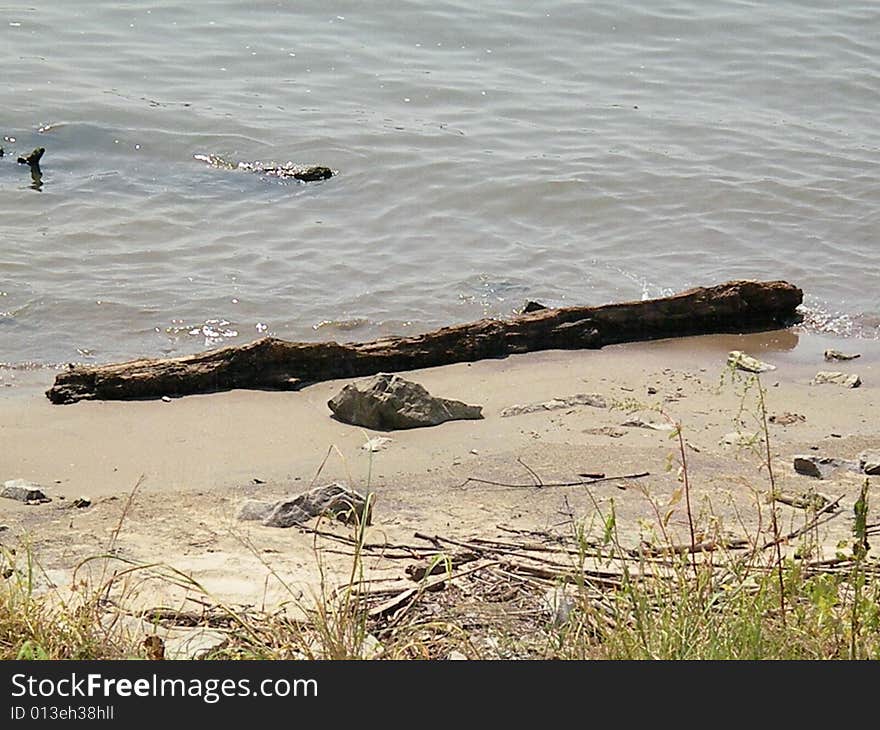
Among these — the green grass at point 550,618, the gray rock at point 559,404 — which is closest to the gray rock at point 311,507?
the green grass at point 550,618

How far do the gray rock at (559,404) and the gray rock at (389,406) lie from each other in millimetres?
359

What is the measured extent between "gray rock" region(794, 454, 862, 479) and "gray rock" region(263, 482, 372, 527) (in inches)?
76.3

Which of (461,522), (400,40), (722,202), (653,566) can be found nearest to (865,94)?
(722,202)

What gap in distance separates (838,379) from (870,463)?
1.68 meters

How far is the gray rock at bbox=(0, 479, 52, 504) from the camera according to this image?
5.06 metres

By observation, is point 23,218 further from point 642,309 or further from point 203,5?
point 203,5

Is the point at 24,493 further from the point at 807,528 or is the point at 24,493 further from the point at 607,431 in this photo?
the point at 807,528

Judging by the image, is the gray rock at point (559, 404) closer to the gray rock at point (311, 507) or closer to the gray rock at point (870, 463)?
the gray rock at point (870, 463)

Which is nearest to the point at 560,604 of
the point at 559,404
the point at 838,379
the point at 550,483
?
the point at 550,483

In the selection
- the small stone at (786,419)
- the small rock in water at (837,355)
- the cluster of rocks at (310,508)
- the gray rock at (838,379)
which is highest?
the cluster of rocks at (310,508)

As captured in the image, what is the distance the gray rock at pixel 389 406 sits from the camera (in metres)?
6.03

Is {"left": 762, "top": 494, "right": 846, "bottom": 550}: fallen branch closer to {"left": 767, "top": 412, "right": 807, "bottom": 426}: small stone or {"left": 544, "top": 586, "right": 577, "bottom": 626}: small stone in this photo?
{"left": 544, "top": 586, "right": 577, "bottom": 626}: small stone

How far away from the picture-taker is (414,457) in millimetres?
5656

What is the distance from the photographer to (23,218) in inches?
380
